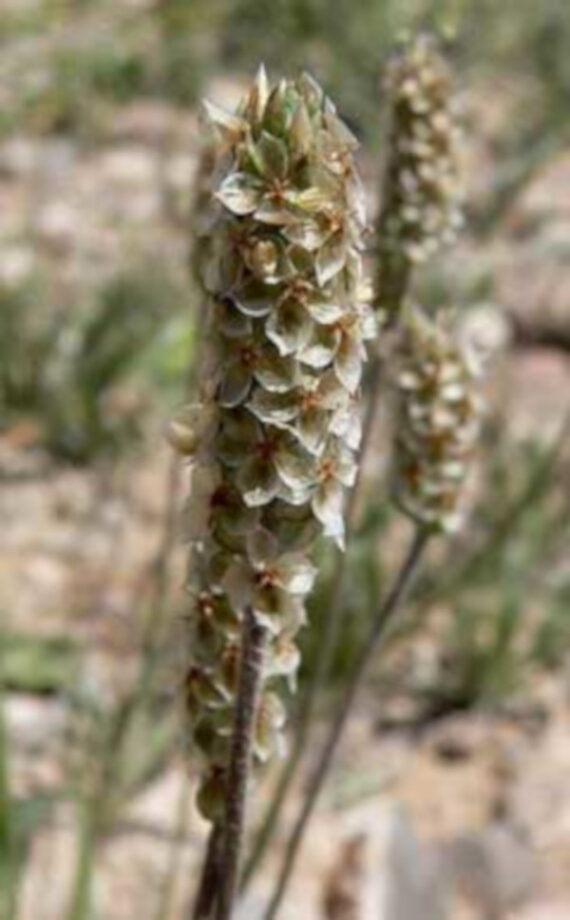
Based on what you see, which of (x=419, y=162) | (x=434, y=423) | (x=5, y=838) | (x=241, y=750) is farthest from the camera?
(x=5, y=838)

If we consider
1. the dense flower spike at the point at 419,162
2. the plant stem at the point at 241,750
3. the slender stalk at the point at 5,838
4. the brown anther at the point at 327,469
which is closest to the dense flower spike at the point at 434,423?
the dense flower spike at the point at 419,162

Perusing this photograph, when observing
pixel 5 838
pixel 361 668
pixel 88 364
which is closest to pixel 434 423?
pixel 361 668

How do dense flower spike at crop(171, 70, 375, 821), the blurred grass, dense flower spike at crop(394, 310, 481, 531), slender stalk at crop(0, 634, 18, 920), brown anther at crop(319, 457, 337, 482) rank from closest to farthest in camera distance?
dense flower spike at crop(171, 70, 375, 821)
brown anther at crop(319, 457, 337, 482)
dense flower spike at crop(394, 310, 481, 531)
slender stalk at crop(0, 634, 18, 920)
the blurred grass

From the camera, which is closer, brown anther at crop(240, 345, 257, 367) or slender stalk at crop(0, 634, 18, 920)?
brown anther at crop(240, 345, 257, 367)

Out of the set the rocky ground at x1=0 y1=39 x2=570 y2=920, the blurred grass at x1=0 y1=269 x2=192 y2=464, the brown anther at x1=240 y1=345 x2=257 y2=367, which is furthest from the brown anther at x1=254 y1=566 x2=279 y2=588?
the blurred grass at x1=0 y1=269 x2=192 y2=464

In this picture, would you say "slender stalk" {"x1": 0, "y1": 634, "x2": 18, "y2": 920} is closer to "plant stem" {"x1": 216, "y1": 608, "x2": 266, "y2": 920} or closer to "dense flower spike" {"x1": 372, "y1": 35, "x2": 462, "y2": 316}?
"dense flower spike" {"x1": 372, "y1": 35, "x2": 462, "y2": 316}

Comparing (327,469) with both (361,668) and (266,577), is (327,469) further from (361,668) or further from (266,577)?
(361,668)
